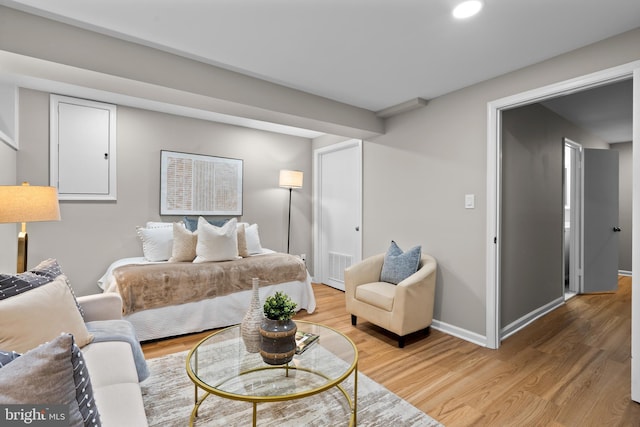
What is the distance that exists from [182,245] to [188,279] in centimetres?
54

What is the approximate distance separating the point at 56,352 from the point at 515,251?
11.4 feet

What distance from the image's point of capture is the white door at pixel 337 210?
14.2 feet

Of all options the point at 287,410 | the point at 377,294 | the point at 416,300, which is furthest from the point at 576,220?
the point at 287,410

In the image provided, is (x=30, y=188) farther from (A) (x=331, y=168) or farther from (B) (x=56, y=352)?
(A) (x=331, y=168)

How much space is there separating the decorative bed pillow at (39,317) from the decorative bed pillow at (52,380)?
796 millimetres

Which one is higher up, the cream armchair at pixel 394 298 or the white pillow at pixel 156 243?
the white pillow at pixel 156 243

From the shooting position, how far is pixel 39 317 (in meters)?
1.45

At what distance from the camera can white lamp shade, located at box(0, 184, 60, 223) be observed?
6.24 ft

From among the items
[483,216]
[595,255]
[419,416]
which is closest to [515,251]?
[483,216]

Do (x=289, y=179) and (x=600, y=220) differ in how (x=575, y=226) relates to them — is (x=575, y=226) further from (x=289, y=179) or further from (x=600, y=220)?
(x=289, y=179)

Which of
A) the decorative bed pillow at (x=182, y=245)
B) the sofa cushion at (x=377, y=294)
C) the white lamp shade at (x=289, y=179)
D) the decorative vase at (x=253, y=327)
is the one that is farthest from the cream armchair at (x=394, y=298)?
the white lamp shade at (x=289, y=179)

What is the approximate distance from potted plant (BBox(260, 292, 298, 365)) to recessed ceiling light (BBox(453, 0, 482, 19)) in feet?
6.30

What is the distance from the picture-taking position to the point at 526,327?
3.18 m

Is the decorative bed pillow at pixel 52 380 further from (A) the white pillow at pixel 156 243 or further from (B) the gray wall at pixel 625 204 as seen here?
(B) the gray wall at pixel 625 204
